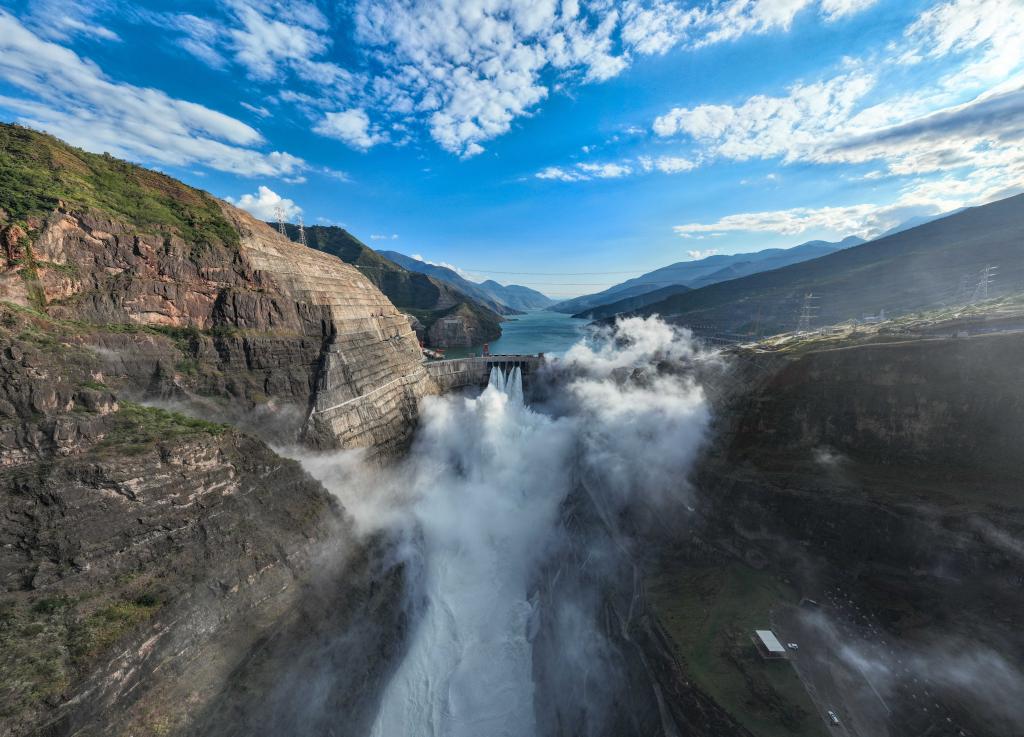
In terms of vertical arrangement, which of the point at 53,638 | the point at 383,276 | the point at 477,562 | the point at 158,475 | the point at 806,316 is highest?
the point at 383,276

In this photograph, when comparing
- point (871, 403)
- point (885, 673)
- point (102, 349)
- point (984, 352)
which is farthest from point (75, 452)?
point (984, 352)

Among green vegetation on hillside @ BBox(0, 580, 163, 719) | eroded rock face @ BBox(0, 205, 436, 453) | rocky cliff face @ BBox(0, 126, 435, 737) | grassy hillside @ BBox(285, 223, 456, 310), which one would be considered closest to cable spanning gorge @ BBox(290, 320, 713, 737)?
rocky cliff face @ BBox(0, 126, 435, 737)

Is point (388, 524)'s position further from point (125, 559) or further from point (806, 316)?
point (806, 316)

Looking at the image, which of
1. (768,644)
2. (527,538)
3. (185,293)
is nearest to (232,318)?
(185,293)

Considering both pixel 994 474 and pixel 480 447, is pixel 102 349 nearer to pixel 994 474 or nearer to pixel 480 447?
pixel 480 447

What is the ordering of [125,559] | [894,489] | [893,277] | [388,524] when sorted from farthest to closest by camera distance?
[893,277] < [388,524] < [894,489] < [125,559]

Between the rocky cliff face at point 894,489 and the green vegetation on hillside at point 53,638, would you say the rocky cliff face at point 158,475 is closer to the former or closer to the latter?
the green vegetation on hillside at point 53,638

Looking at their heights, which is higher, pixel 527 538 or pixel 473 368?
pixel 473 368
